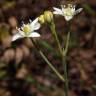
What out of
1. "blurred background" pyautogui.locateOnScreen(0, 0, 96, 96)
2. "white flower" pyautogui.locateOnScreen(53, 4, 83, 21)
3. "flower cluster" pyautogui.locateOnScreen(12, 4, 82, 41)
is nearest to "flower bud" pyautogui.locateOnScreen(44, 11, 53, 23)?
"flower cluster" pyautogui.locateOnScreen(12, 4, 82, 41)

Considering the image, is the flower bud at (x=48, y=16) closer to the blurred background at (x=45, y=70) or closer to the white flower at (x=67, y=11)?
the white flower at (x=67, y=11)

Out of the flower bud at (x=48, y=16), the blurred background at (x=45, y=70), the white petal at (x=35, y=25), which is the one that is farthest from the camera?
the blurred background at (x=45, y=70)

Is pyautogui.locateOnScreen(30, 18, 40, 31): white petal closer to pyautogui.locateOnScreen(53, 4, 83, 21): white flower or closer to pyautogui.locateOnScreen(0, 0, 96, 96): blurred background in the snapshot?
pyautogui.locateOnScreen(53, 4, 83, 21): white flower

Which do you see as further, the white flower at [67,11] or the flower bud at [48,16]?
the white flower at [67,11]

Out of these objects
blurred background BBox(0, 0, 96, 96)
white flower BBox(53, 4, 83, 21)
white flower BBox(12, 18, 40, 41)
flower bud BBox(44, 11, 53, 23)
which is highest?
flower bud BBox(44, 11, 53, 23)

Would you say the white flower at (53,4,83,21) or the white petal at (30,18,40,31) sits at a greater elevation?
the white petal at (30,18,40,31)

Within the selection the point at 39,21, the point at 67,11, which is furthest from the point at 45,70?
the point at 39,21

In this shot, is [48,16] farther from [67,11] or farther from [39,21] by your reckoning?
[67,11]

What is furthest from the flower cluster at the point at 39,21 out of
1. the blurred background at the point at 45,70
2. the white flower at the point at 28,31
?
the blurred background at the point at 45,70

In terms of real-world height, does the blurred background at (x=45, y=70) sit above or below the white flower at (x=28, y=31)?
below

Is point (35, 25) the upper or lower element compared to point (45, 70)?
upper

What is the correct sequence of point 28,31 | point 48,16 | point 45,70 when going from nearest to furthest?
1. point 48,16
2. point 28,31
3. point 45,70
